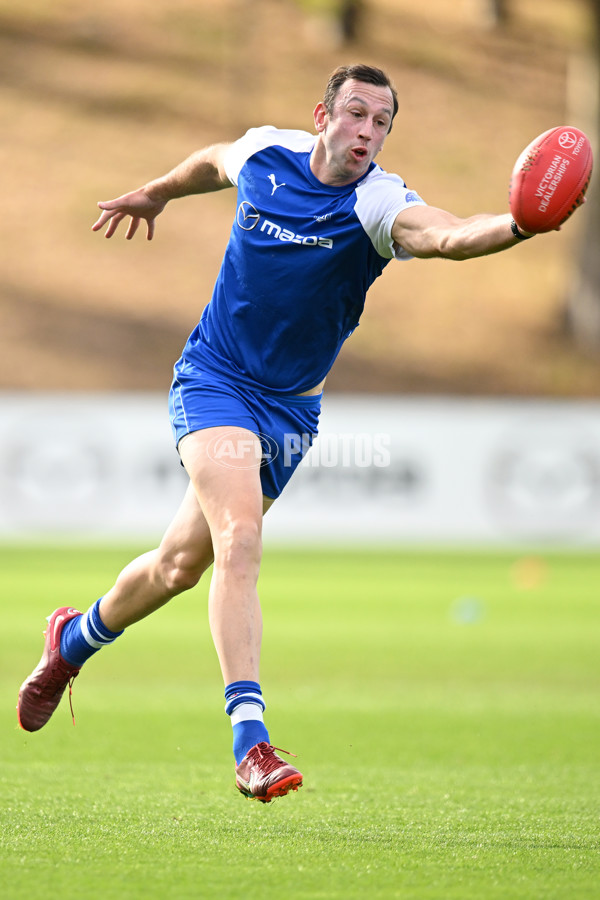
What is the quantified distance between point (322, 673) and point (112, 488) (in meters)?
7.82

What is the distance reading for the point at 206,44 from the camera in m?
36.9

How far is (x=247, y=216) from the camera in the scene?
4836 mm

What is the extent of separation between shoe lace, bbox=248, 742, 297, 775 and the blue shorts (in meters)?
1.16

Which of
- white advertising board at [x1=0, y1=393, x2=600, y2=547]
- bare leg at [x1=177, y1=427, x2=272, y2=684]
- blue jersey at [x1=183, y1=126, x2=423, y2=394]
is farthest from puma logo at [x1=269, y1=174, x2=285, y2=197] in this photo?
white advertising board at [x1=0, y1=393, x2=600, y2=547]

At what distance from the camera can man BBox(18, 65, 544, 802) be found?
14.3 feet

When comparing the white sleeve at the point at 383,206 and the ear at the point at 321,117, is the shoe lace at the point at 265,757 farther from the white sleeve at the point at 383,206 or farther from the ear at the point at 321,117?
the ear at the point at 321,117

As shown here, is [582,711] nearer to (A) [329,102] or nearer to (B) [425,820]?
(B) [425,820]

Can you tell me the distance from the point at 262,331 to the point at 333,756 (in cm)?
214

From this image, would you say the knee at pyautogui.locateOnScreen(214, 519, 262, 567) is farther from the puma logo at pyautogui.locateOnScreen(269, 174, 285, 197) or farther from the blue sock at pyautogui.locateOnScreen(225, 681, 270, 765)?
the puma logo at pyautogui.locateOnScreen(269, 174, 285, 197)

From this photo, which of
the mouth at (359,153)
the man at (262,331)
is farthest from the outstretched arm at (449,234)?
the mouth at (359,153)

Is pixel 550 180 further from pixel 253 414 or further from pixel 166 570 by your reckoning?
pixel 166 570

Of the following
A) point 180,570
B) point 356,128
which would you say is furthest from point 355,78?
point 180,570

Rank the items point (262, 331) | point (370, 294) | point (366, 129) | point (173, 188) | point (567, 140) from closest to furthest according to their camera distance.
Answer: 1. point (567, 140)
2. point (366, 129)
3. point (262, 331)
4. point (173, 188)
5. point (370, 294)

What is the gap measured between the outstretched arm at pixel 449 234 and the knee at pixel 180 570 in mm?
1404
